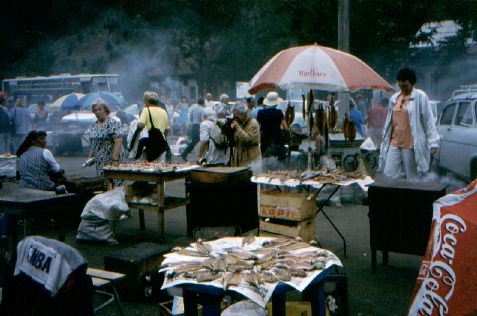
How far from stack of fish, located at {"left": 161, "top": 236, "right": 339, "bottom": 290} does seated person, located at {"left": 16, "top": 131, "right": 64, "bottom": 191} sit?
4.35 metres

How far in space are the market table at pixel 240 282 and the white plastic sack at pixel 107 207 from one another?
3803 millimetres

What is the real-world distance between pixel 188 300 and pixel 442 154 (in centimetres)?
931

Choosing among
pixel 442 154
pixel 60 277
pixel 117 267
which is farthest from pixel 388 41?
pixel 60 277

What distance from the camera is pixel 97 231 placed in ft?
24.0

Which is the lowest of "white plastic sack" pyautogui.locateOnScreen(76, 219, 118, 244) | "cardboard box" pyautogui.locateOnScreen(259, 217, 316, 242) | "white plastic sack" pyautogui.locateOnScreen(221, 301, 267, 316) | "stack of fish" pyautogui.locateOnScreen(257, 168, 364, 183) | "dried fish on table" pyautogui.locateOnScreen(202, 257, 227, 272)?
"white plastic sack" pyautogui.locateOnScreen(76, 219, 118, 244)

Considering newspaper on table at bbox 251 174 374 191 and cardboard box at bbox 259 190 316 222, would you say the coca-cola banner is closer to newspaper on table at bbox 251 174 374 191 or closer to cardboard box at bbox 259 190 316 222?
newspaper on table at bbox 251 174 374 191

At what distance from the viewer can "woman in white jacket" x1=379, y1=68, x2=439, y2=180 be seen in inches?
273

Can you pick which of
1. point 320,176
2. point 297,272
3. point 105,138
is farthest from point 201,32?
point 297,272

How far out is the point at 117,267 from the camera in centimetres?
520

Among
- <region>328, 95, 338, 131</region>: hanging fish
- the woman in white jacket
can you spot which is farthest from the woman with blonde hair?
the woman in white jacket

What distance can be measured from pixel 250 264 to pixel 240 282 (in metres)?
0.28

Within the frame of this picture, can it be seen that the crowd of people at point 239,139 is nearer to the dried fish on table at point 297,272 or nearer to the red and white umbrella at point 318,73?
the red and white umbrella at point 318,73

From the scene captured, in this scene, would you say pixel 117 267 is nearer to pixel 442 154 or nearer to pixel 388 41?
pixel 442 154

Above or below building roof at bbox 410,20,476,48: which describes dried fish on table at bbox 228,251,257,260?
below
